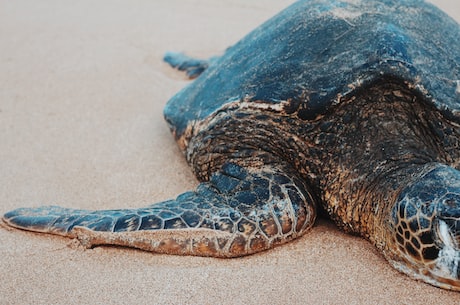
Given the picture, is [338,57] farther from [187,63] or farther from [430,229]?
[187,63]

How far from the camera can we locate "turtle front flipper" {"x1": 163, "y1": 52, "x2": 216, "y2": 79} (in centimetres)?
429

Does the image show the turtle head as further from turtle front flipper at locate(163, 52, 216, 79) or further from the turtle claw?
turtle front flipper at locate(163, 52, 216, 79)

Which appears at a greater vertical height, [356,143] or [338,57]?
[338,57]

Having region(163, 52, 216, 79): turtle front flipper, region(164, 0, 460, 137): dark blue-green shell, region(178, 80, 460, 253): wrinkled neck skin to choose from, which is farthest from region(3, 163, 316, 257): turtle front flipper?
region(163, 52, 216, 79): turtle front flipper

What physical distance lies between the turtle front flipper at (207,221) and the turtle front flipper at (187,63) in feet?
6.64

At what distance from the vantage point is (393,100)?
93.0 inches

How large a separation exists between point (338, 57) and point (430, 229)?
916 millimetres

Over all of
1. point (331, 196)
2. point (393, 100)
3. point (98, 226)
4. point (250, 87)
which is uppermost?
point (393, 100)

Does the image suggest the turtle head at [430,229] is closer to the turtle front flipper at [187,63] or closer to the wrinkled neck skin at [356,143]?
the wrinkled neck skin at [356,143]

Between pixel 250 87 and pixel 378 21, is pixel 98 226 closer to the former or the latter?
pixel 250 87

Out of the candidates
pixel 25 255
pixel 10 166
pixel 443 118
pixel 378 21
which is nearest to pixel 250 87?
pixel 378 21

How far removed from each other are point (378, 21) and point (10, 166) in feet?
6.85

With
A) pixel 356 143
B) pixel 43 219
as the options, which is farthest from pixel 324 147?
pixel 43 219

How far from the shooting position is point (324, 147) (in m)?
2.39
